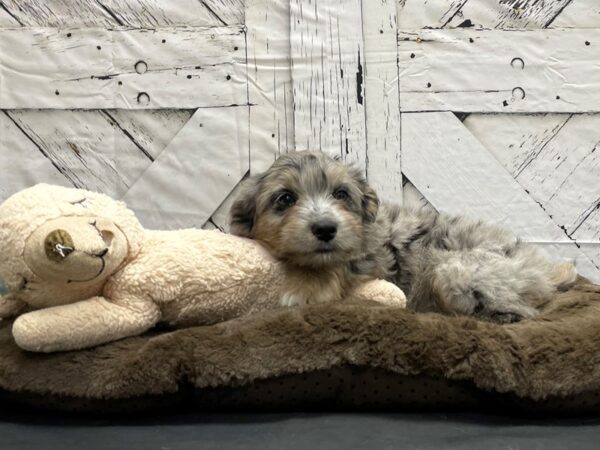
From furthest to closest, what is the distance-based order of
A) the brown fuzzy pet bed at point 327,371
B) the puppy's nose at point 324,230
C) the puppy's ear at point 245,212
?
the puppy's ear at point 245,212 → the puppy's nose at point 324,230 → the brown fuzzy pet bed at point 327,371

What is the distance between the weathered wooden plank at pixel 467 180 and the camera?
4.20 meters

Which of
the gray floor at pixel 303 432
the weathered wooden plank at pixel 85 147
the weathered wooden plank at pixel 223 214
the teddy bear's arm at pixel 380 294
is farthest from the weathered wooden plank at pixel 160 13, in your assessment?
the gray floor at pixel 303 432

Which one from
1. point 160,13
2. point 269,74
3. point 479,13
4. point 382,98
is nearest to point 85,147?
point 160,13

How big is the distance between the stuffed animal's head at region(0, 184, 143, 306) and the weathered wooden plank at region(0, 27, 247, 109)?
171 cm

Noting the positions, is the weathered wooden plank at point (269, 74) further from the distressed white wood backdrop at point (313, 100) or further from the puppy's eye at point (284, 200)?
the puppy's eye at point (284, 200)

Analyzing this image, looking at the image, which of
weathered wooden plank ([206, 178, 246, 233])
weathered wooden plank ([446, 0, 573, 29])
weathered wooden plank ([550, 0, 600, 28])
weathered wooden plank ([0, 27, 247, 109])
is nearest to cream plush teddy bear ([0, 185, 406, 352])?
weathered wooden plank ([206, 178, 246, 233])

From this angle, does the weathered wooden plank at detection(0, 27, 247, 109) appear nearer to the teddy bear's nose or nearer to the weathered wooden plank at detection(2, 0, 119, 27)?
the weathered wooden plank at detection(2, 0, 119, 27)

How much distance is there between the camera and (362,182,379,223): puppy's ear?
11.0ft

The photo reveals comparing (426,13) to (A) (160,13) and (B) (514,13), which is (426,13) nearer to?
(B) (514,13)

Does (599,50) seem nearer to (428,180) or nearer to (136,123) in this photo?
(428,180)

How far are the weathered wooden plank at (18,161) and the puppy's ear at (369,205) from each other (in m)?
1.96

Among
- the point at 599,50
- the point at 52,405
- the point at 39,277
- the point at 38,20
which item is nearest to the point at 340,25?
the point at 599,50

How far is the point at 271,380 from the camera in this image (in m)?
2.27

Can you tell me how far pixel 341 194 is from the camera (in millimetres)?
3221
